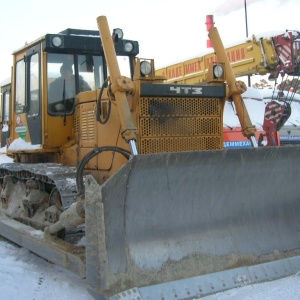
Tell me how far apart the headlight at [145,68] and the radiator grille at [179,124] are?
10.3 inches

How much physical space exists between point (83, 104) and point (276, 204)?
8.24 feet

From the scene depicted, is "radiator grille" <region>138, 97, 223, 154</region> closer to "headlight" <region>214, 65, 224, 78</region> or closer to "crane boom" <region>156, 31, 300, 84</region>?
"headlight" <region>214, 65, 224, 78</region>

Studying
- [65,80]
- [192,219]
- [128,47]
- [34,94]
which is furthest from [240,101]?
[34,94]

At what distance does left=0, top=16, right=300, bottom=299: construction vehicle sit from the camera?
12.2ft

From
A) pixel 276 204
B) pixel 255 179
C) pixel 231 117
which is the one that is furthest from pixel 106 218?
pixel 231 117

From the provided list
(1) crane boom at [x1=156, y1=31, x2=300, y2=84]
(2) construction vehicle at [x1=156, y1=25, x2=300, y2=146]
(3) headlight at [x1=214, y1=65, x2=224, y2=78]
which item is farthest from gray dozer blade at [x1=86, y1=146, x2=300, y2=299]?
(1) crane boom at [x1=156, y1=31, x2=300, y2=84]

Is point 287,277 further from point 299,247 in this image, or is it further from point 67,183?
point 67,183

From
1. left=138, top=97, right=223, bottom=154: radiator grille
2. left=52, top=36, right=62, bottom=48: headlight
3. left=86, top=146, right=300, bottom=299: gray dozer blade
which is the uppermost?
left=52, top=36, right=62, bottom=48: headlight

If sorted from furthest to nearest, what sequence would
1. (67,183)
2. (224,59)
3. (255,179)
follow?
(224,59) < (67,183) < (255,179)

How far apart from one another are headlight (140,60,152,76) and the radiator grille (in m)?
0.26

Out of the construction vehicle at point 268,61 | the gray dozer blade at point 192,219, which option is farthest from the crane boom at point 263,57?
the gray dozer blade at point 192,219

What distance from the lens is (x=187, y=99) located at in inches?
187

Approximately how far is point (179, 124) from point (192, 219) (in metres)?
1.07

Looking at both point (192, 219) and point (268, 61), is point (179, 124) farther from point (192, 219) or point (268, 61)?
point (268, 61)
